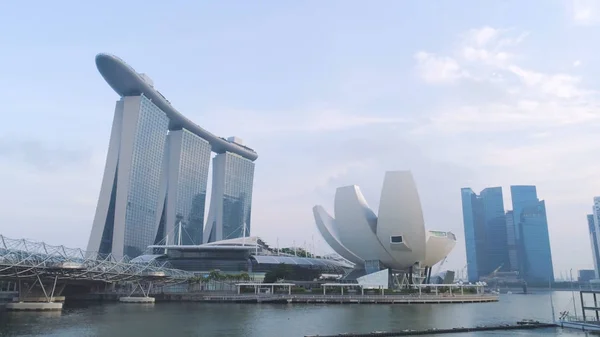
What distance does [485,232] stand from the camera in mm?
181625

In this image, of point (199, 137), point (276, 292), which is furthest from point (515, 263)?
point (276, 292)

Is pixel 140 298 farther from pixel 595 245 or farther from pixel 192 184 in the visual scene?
pixel 595 245

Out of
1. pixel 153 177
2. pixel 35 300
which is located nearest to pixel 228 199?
pixel 153 177

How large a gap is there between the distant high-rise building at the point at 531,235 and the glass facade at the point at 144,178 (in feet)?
428

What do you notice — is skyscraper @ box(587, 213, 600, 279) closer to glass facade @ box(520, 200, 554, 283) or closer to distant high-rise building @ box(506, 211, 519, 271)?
glass facade @ box(520, 200, 554, 283)

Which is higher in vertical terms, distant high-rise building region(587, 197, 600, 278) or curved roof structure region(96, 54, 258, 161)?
curved roof structure region(96, 54, 258, 161)

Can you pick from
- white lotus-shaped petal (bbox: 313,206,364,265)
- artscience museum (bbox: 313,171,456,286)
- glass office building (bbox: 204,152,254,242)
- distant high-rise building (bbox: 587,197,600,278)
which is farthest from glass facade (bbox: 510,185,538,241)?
white lotus-shaped petal (bbox: 313,206,364,265)

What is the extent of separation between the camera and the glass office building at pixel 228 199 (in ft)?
432

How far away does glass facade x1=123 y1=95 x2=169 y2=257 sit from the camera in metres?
89.9

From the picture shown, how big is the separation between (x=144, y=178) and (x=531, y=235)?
137641mm

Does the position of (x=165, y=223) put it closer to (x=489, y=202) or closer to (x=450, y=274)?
(x=450, y=274)

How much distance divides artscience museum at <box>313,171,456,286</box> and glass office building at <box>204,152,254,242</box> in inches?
2263

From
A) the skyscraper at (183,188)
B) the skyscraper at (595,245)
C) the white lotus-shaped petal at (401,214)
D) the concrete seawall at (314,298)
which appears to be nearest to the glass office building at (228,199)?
the skyscraper at (183,188)

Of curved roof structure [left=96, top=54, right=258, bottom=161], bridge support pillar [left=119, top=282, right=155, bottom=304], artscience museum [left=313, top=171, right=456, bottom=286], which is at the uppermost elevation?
curved roof structure [left=96, top=54, right=258, bottom=161]
